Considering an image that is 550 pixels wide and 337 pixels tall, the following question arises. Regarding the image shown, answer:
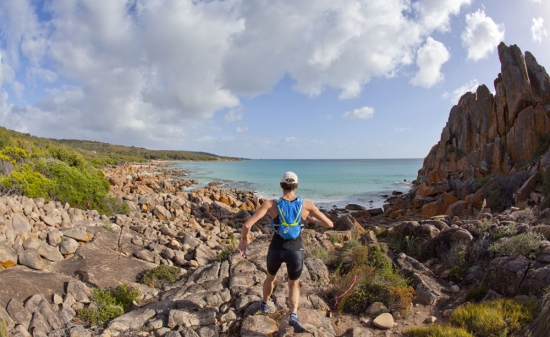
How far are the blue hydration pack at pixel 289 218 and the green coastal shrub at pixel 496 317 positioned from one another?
8.90ft

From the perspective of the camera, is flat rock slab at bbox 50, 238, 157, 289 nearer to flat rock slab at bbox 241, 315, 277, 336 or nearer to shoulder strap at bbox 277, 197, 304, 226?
flat rock slab at bbox 241, 315, 277, 336

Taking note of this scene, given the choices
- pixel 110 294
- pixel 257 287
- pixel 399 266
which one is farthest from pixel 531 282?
pixel 110 294

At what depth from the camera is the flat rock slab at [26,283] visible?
18.9ft

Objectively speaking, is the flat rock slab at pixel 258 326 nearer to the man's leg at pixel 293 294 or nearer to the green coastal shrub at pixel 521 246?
the man's leg at pixel 293 294

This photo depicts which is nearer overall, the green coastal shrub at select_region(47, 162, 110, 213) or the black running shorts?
the black running shorts

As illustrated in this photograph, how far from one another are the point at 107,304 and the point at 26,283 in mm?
1786

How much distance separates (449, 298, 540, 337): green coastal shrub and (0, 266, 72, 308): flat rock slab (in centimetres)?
726

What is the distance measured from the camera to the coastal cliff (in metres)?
17.5

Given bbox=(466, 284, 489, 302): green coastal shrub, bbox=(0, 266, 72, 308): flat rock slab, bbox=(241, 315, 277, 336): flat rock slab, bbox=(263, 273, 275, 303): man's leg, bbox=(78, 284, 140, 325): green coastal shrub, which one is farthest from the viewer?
bbox=(0, 266, 72, 308): flat rock slab

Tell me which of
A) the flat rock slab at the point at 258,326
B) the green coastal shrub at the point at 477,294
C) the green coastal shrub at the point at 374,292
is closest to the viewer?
the flat rock slab at the point at 258,326

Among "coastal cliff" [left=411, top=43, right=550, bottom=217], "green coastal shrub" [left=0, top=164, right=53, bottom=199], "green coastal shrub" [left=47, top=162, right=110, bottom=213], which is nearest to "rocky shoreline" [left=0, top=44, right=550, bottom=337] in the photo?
"green coastal shrub" [left=0, top=164, right=53, bottom=199]

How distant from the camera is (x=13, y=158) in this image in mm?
15609

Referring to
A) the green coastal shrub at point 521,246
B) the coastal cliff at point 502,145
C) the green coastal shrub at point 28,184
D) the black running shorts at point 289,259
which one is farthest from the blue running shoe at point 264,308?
the coastal cliff at point 502,145

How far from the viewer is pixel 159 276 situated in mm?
7676
